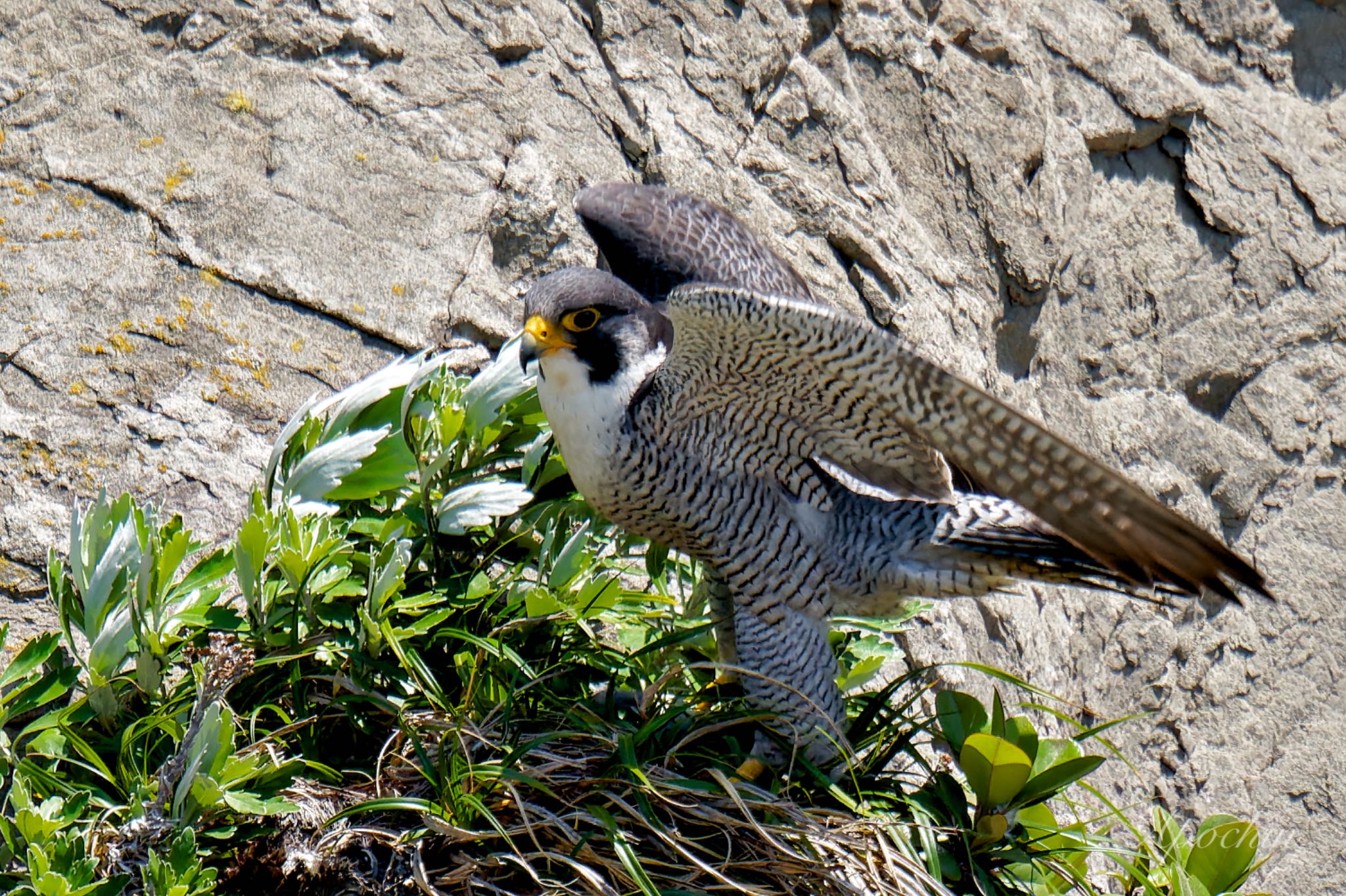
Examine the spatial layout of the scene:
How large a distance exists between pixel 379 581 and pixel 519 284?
131 cm

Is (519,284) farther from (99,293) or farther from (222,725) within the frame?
(222,725)

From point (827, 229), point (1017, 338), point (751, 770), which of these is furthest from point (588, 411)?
point (1017, 338)

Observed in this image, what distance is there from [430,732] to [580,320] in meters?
0.94

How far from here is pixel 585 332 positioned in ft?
9.37

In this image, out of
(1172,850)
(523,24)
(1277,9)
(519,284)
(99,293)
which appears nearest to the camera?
(1172,850)

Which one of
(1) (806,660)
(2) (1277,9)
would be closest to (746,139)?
(1) (806,660)

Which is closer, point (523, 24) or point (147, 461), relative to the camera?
point (147, 461)

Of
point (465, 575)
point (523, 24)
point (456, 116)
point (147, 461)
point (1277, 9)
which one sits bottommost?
point (147, 461)

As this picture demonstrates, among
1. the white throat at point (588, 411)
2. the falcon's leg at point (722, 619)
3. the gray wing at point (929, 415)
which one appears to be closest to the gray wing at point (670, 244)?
the white throat at point (588, 411)

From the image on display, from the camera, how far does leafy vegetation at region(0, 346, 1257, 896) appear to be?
2.47 metres

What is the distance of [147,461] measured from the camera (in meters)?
3.08

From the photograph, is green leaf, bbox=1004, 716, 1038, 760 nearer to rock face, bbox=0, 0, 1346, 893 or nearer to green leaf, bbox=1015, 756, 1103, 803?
green leaf, bbox=1015, 756, 1103, 803

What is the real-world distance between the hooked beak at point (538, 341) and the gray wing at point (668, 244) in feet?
1.65

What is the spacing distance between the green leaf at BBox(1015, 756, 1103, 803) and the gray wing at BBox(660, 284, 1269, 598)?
0.47 m
